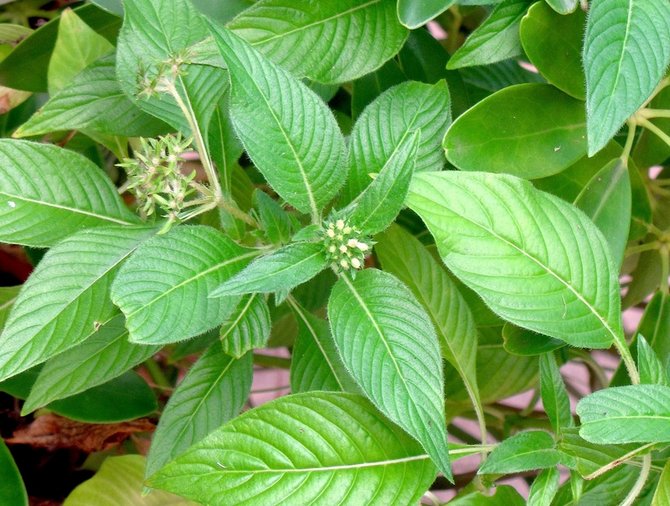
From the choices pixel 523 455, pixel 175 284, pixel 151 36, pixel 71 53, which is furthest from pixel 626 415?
pixel 71 53

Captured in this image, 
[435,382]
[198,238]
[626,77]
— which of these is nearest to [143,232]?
[198,238]

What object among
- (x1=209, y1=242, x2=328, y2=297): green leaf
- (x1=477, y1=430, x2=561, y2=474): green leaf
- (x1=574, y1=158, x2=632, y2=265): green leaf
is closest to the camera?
(x1=209, y1=242, x2=328, y2=297): green leaf

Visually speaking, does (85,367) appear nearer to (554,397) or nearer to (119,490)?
(119,490)

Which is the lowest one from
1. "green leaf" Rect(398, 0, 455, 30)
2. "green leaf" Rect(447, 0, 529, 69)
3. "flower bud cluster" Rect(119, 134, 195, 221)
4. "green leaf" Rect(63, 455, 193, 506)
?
"green leaf" Rect(63, 455, 193, 506)

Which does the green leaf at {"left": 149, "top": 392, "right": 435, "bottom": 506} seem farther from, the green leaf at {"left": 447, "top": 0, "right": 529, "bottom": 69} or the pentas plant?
the green leaf at {"left": 447, "top": 0, "right": 529, "bottom": 69}

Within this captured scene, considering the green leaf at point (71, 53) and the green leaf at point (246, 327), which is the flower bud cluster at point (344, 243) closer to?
the green leaf at point (246, 327)

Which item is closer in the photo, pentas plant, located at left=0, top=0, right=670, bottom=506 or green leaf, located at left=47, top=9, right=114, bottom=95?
pentas plant, located at left=0, top=0, right=670, bottom=506

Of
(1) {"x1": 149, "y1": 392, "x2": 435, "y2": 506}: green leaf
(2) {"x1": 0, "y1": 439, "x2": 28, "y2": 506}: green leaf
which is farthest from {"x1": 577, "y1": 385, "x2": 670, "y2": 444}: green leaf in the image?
(2) {"x1": 0, "y1": 439, "x2": 28, "y2": 506}: green leaf
